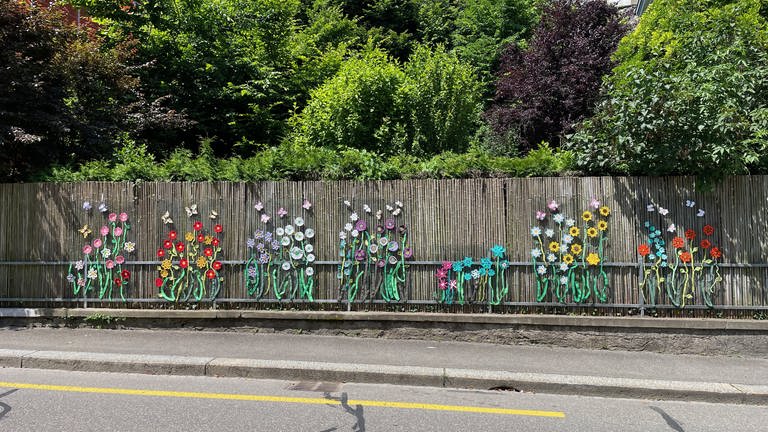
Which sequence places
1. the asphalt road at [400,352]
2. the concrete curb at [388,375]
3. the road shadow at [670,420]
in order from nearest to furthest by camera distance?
1. the road shadow at [670,420]
2. the concrete curb at [388,375]
3. the asphalt road at [400,352]

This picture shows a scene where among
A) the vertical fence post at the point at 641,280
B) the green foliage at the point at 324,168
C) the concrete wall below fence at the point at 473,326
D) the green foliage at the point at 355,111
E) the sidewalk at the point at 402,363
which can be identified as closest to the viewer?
the sidewalk at the point at 402,363

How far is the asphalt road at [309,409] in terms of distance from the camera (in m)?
4.66

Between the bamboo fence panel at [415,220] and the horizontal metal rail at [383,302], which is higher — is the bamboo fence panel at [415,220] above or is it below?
above

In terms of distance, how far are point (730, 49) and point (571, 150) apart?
8.73ft

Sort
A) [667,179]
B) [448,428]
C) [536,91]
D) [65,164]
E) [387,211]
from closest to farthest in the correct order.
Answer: [448,428]
[667,179]
[387,211]
[65,164]
[536,91]

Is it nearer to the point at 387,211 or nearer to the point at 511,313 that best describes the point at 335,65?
the point at 387,211

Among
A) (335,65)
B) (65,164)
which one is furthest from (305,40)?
(65,164)

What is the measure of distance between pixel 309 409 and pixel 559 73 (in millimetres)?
16070

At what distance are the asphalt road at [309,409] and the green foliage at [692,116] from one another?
304 cm

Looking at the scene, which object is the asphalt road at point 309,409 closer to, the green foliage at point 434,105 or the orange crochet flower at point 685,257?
the orange crochet flower at point 685,257

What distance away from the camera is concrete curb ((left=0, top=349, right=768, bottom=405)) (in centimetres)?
562

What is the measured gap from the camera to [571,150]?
25.4 ft

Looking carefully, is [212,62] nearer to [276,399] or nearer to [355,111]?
[355,111]

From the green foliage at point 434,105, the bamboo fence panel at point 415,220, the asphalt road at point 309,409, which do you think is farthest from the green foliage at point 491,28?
the asphalt road at point 309,409
